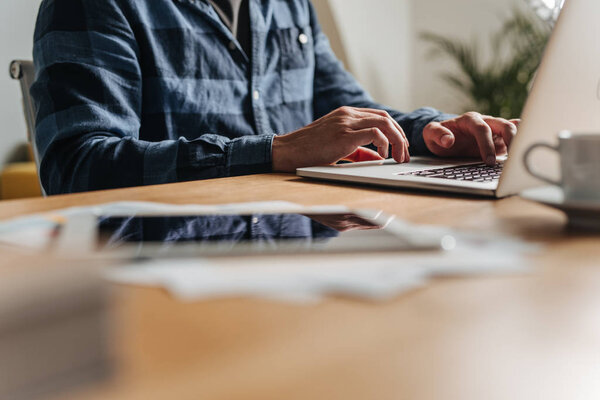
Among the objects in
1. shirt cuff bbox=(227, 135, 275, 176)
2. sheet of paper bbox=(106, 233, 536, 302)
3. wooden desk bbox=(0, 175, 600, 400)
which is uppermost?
wooden desk bbox=(0, 175, 600, 400)

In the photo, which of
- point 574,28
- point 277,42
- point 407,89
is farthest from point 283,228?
point 407,89

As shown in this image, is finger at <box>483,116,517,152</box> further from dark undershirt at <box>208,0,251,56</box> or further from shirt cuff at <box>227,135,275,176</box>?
dark undershirt at <box>208,0,251,56</box>

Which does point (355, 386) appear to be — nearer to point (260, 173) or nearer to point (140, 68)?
point (260, 173)

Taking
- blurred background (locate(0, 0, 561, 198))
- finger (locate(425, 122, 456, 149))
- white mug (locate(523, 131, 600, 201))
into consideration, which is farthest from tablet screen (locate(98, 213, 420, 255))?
blurred background (locate(0, 0, 561, 198))

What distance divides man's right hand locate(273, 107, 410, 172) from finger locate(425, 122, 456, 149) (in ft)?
0.29

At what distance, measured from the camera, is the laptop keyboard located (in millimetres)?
695

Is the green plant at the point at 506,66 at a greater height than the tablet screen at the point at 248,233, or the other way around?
the tablet screen at the point at 248,233

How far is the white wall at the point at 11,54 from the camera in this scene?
3953 millimetres

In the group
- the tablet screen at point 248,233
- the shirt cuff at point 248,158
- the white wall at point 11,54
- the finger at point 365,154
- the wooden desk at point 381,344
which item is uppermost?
the wooden desk at point 381,344

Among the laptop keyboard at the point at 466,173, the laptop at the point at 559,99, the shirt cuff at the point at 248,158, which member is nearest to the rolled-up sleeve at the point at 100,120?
the shirt cuff at the point at 248,158

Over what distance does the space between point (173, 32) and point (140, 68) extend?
11 cm

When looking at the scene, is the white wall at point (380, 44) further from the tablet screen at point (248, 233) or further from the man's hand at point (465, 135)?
the tablet screen at point (248, 233)

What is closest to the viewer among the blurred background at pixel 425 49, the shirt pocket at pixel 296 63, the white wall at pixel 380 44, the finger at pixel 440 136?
the finger at pixel 440 136

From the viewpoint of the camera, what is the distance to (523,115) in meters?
0.49
